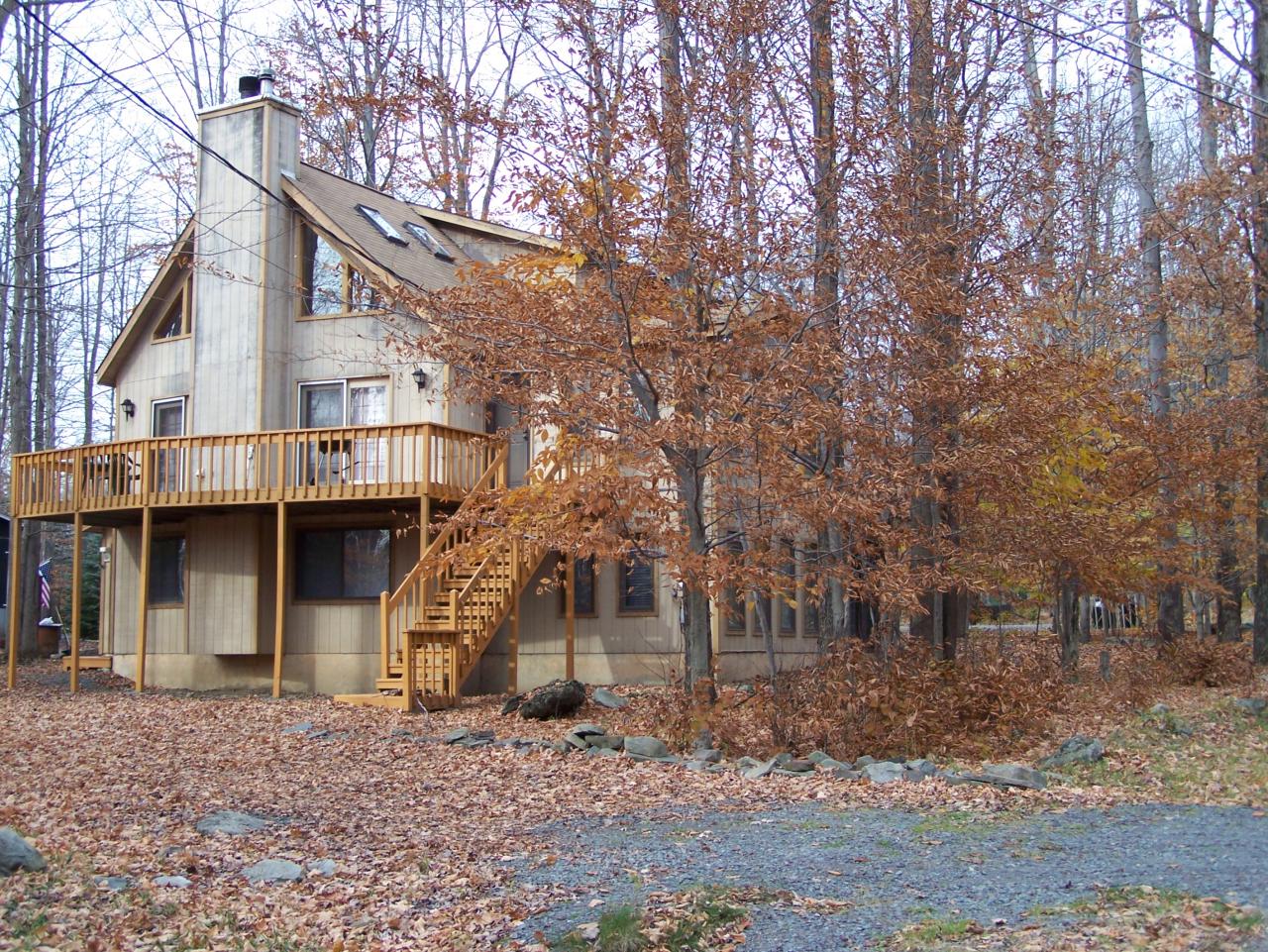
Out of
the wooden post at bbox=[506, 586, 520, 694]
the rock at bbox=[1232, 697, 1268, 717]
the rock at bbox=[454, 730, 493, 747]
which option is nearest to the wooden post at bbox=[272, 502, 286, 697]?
the wooden post at bbox=[506, 586, 520, 694]

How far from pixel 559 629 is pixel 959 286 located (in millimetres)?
9049

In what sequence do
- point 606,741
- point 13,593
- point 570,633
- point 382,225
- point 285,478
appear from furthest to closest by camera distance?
1. point 382,225
2. point 13,593
3. point 570,633
4. point 285,478
5. point 606,741

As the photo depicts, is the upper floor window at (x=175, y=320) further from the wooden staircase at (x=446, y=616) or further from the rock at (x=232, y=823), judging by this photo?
the rock at (x=232, y=823)

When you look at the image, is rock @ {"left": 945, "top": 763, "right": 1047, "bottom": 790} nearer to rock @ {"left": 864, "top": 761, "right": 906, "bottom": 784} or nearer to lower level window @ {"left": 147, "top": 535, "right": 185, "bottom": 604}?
rock @ {"left": 864, "top": 761, "right": 906, "bottom": 784}

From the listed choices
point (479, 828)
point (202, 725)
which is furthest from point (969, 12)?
point (202, 725)

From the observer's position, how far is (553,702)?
627 inches

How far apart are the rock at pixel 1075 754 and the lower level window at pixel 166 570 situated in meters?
14.9

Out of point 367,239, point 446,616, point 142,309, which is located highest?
point 367,239

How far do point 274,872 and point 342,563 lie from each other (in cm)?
1290

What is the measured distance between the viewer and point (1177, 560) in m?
17.6

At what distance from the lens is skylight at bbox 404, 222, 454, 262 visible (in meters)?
23.0

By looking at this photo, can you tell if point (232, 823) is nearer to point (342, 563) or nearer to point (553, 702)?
point (553, 702)

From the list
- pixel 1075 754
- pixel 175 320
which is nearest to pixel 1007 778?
pixel 1075 754

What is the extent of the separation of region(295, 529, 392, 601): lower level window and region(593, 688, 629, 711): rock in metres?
4.22
